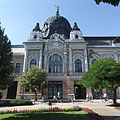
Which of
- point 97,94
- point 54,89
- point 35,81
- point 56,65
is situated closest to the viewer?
point 35,81

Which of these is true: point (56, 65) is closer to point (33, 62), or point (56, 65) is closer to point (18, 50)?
point (33, 62)

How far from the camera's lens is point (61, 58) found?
30234mm

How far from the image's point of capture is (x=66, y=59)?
29688 millimetres

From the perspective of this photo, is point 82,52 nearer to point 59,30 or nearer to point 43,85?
point 59,30

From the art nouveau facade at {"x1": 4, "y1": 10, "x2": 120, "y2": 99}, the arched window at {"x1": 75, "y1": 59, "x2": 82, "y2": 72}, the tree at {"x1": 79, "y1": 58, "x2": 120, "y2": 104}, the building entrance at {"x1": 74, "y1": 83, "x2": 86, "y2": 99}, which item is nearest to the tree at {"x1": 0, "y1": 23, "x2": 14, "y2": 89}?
the tree at {"x1": 79, "y1": 58, "x2": 120, "y2": 104}

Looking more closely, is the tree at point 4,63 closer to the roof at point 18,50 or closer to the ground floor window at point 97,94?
the roof at point 18,50

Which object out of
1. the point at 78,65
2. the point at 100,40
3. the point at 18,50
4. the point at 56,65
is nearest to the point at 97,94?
the point at 78,65

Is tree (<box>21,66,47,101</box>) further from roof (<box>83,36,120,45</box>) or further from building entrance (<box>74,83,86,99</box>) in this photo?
roof (<box>83,36,120,45</box>)

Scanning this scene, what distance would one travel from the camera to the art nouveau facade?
92.0 feet

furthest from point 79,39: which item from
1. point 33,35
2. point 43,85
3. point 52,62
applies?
point 43,85

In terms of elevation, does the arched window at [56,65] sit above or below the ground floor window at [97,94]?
above

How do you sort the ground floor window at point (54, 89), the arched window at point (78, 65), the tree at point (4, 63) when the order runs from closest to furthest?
the tree at point (4, 63)
the ground floor window at point (54, 89)
the arched window at point (78, 65)

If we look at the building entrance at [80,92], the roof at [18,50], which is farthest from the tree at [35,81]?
the roof at [18,50]

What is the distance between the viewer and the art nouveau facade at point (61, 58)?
92.0 feet
